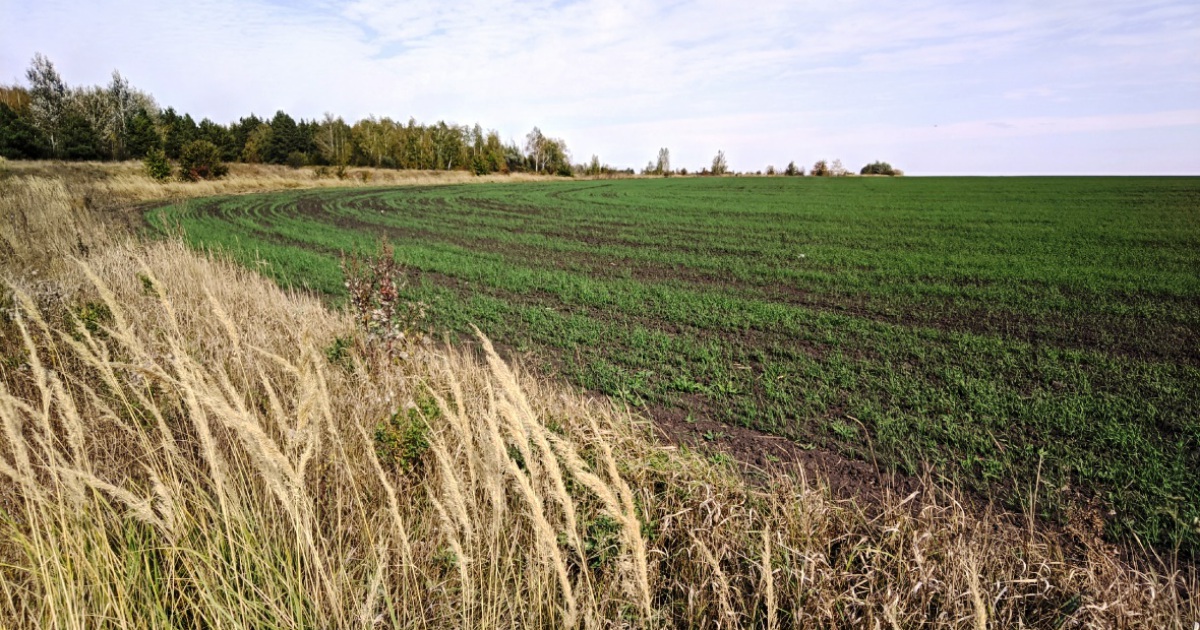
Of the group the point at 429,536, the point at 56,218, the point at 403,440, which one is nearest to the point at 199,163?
the point at 56,218

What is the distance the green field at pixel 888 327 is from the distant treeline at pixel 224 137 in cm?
3564

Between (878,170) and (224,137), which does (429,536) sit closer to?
(224,137)

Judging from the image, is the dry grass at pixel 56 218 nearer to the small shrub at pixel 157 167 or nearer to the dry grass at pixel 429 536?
the small shrub at pixel 157 167

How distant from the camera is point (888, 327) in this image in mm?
8484

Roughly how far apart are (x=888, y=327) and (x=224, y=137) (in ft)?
210

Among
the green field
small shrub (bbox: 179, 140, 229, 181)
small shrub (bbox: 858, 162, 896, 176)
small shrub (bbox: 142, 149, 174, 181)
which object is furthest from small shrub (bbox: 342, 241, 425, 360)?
small shrub (bbox: 858, 162, 896, 176)

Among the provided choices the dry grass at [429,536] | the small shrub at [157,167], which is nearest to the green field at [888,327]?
the dry grass at [429,536]

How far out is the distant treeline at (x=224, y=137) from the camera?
45.8 m

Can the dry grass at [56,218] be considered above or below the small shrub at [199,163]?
below

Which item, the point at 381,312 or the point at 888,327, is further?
the point at 888,327

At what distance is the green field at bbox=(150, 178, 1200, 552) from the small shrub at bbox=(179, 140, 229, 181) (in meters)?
20.3

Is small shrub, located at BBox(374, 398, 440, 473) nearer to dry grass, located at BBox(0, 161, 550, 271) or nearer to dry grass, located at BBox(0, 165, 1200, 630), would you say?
dry grass, located at BBox(0, 165, 1200, 630)

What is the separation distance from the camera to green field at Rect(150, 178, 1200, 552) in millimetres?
5031

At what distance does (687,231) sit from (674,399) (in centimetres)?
1357
